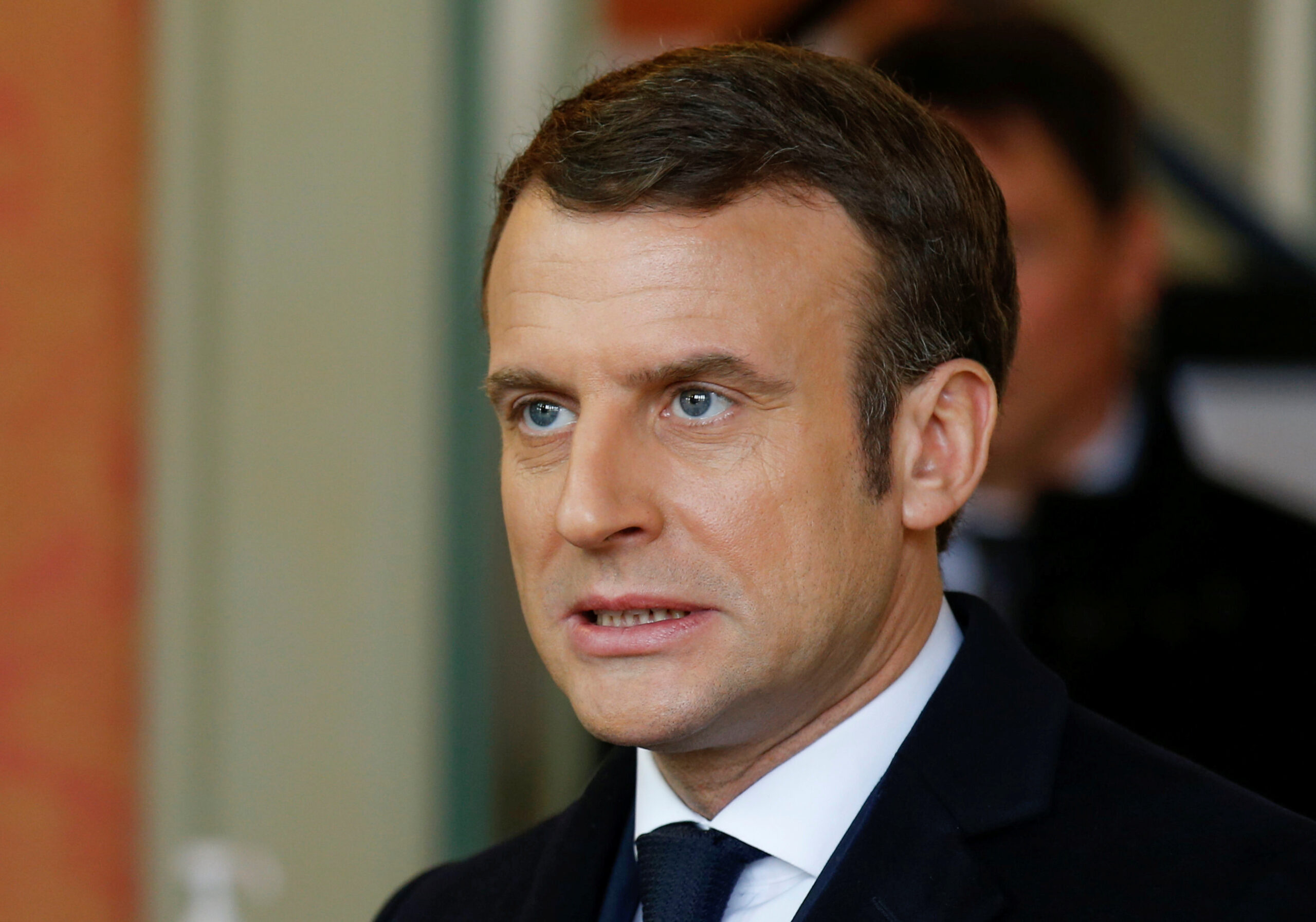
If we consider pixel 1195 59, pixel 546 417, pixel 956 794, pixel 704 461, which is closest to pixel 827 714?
pixel 956 794

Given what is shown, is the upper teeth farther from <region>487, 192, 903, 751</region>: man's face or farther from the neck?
the neck

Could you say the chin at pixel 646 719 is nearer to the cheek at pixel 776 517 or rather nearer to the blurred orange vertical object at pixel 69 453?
the cheek at pixel 776 517

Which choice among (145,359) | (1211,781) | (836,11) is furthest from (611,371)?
(836,11)

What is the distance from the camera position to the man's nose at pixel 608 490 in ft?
5.36

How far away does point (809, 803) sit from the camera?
5.74ft

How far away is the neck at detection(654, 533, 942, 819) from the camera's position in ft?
5.87

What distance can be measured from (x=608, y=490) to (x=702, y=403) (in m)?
0.14

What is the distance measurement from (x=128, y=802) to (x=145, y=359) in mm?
927

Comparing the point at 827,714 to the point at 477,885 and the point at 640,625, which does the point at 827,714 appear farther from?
the point at 477,885

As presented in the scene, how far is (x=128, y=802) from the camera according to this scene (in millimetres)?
3346

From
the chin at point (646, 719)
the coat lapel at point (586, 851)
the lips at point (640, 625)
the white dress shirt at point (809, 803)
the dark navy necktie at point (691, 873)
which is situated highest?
the lips at point (640, 625)

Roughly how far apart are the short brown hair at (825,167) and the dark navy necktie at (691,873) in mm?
442

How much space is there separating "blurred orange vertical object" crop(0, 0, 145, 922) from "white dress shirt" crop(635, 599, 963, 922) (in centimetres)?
175

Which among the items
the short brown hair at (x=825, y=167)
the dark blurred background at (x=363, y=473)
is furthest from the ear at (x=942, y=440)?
the dark blurred background at (x=363, y=473)
